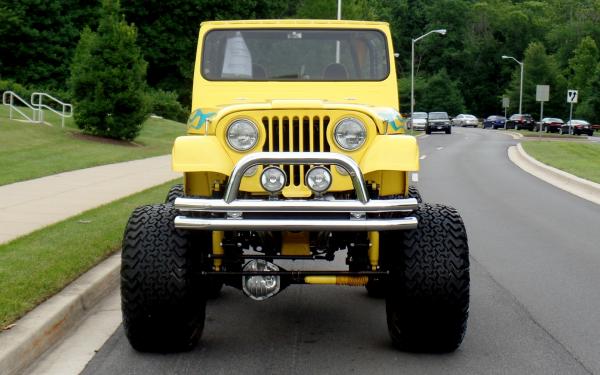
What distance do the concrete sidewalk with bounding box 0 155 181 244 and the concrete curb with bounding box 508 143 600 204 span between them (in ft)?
27.5

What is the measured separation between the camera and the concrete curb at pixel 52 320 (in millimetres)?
5547

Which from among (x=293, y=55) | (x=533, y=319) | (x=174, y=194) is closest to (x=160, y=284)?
(x=174, y=194)

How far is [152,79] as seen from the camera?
61188 mm

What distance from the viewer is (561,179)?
22.1 meters

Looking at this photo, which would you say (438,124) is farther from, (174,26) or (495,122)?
(495,122)

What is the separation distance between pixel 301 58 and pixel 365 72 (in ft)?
1.79

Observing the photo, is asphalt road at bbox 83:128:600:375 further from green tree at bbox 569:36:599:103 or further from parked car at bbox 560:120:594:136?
green tree at bbox 569:36:599:103

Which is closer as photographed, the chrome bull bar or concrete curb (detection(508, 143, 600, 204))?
the chrome bull bar

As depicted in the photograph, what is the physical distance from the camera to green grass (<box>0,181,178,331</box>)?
6.74 metres

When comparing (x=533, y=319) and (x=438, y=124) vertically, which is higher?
(x=533, y=319)

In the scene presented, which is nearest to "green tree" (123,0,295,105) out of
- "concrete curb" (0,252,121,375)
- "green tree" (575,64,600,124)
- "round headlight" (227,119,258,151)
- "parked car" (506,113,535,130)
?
"parked car" (506,113,535,130)

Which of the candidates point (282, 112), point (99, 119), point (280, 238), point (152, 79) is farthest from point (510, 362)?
point (152, 79)

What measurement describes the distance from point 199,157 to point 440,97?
4184 inches

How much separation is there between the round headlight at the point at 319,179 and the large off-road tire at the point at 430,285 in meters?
0.62
